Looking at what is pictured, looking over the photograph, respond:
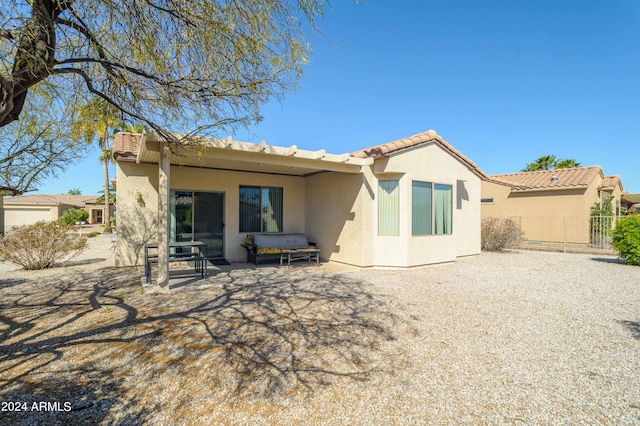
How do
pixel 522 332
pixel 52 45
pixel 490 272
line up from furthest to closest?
pixel 490 272 → pixel 522 332 → pixel 52 45

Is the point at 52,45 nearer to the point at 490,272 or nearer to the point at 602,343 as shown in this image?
the point at 602,343

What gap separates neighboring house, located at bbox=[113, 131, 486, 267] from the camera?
948cm

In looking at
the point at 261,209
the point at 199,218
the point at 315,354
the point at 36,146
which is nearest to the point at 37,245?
the point at 199,218

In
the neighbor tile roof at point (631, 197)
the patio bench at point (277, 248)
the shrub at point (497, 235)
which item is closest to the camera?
the patio bench at point (277, 248)

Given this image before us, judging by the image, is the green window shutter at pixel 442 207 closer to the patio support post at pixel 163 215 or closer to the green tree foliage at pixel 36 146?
the patio support post at pixel 163 215

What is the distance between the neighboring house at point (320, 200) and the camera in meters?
9.48

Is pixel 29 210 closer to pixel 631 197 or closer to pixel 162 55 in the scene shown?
pixel 162 55

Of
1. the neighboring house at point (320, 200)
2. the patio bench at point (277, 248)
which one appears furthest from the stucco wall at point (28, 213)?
the patio bench at point (277, 248)

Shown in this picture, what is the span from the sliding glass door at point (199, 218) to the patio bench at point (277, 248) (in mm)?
1029

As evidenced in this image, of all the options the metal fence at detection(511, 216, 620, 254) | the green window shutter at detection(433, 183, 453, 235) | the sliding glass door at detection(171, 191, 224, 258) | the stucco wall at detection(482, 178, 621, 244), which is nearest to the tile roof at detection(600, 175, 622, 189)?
the stucco wall at detection(482, 178, 621, 244)

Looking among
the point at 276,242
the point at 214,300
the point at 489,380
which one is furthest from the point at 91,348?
the point at 276,242

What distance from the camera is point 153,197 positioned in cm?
988

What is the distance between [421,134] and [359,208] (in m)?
3.25

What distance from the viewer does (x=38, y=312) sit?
5.32 metres
